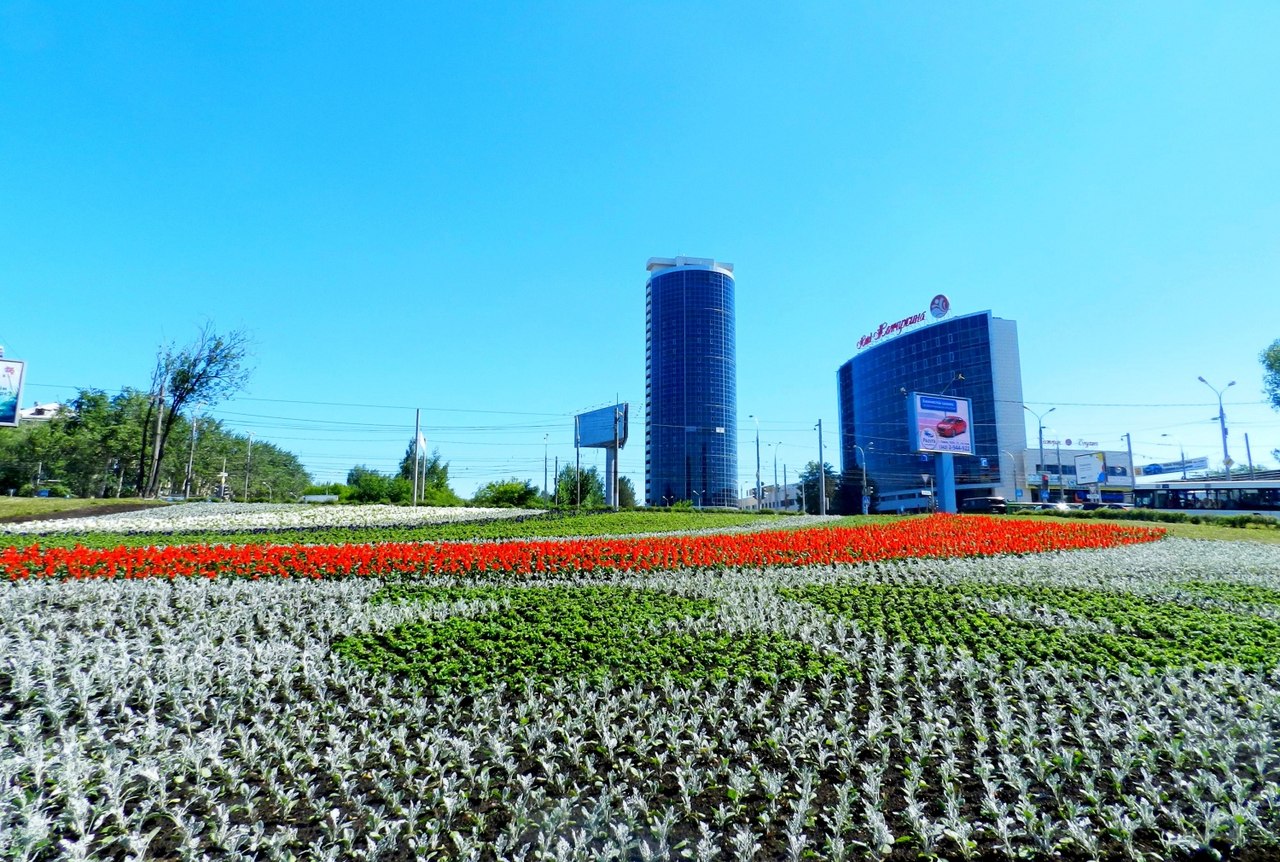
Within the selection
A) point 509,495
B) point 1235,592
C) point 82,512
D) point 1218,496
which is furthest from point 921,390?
point 82,512

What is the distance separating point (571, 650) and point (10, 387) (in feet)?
126

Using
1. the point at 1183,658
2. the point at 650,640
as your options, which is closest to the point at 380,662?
the point at 650,640

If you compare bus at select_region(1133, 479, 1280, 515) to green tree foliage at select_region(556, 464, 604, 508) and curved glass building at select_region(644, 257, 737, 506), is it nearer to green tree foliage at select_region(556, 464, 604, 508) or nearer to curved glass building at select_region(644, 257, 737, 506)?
green tree foliage at select_region(556, 464, 604, 508)

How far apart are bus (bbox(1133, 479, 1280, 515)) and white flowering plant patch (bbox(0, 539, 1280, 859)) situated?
33020mm

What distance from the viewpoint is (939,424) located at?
39625 millimetres

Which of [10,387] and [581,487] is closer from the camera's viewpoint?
[10,387]

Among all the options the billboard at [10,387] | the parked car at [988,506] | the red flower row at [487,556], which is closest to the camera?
the red flower row at [487,556]

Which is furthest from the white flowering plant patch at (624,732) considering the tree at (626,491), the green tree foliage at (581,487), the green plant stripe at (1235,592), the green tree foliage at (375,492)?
the tree at (626,491)

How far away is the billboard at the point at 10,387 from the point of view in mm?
29500

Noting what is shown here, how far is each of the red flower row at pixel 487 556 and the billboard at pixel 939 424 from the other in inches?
988

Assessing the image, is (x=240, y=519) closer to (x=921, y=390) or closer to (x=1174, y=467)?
(x=921, y=390)

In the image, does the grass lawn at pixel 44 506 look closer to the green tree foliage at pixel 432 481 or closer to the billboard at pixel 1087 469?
the green tree foliage at pixel 432 481

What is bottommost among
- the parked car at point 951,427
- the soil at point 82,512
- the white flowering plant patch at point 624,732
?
the white flowering plant patch at point 624,732

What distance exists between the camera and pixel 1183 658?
536 cm
